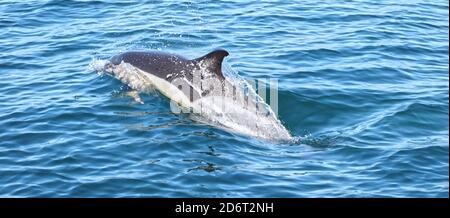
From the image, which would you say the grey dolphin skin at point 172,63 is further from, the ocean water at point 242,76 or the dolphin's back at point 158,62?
the ocean water at point 242,76

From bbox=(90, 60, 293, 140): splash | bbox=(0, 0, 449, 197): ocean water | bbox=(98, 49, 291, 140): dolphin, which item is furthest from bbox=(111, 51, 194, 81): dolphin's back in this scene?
bbox=(0, 0, 449, 197): ocean water

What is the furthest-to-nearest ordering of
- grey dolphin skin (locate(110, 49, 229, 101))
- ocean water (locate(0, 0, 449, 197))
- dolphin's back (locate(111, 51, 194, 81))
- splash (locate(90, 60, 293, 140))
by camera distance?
1. dolphin's back (locate(111, 51, 194, 81))
2. grey dolphin skin (locate(110, 49, 229, 101))
3. splash (locate(90, 60, 293, 140))
4. ocean water (locate(0, 0, 449, 197))

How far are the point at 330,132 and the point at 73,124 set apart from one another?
4643 mm

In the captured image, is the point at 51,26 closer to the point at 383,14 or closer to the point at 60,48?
the point at 60,48

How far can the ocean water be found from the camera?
40.6ft

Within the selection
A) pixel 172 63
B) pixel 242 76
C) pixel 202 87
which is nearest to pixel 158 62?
pixel 172 63

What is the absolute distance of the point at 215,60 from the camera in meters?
15.1

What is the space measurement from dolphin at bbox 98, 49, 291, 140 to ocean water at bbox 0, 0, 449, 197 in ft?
1.08

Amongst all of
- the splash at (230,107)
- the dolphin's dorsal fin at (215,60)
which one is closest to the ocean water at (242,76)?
the splash at (230,107)

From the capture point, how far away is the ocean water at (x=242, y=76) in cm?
1238

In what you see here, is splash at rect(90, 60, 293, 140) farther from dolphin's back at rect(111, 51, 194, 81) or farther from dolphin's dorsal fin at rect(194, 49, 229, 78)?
dolphin's dorsal fin at rect(194, 49, 229, 78)

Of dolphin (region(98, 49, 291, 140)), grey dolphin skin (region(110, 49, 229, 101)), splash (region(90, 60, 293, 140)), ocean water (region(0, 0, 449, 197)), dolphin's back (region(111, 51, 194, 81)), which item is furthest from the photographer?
dolphin's back (region(111, 51, 194, 81))
